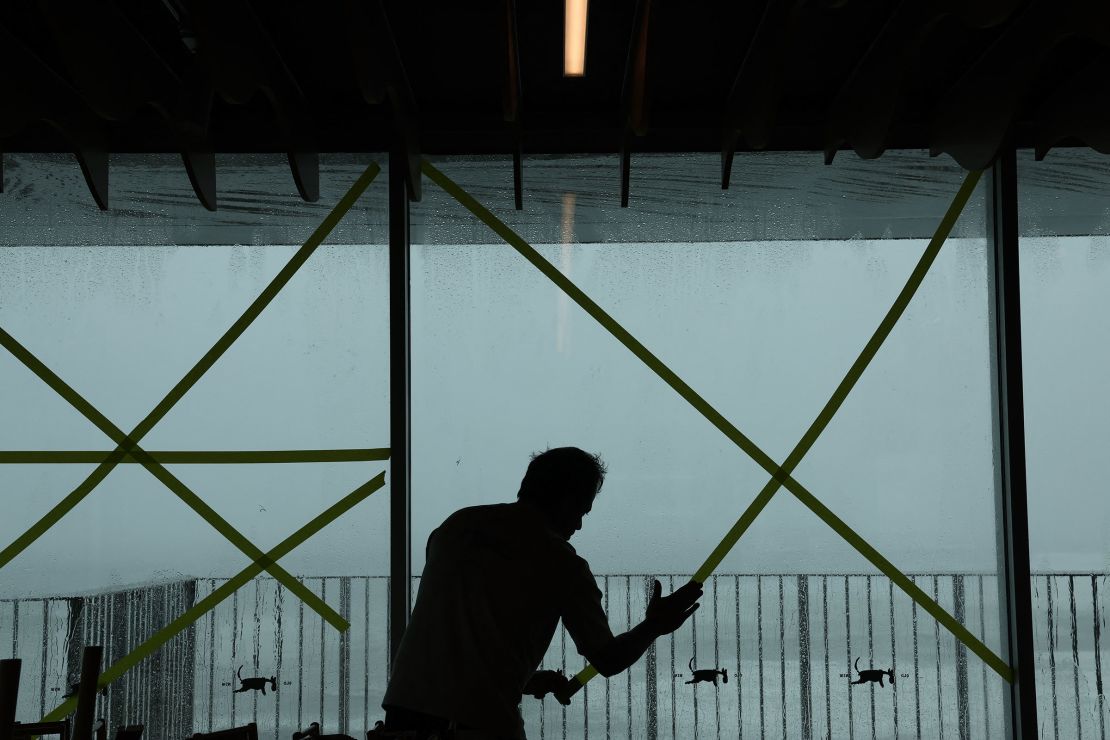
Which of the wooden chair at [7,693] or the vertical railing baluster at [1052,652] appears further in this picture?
the vertical railing baluster at [1052,652]

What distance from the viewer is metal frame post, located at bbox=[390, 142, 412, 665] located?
4.04 meters

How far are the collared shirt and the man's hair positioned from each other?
13cm

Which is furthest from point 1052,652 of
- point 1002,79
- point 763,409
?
point 1002,79

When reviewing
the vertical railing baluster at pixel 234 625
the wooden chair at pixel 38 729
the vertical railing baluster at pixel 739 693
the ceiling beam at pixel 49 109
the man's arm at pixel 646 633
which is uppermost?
the ceiling beam at pixel 49 109

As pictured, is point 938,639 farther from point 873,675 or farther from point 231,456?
point 231,456

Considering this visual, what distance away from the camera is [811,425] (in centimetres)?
419

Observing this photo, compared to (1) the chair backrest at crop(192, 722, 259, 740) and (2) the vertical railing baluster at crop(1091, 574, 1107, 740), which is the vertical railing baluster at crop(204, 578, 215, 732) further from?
(2) the vertical railing baluster at crop(1091, 574, 1107, 740)

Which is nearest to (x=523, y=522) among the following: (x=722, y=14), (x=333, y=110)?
(x=722, y=14)

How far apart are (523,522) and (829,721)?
2.28 meters

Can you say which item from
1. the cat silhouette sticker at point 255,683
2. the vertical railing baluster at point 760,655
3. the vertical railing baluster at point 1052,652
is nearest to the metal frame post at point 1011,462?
the vertical railing baluster at point 1052,652

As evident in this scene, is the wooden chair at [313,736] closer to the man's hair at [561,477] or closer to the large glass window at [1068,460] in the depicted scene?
the man's hair at [561,477]

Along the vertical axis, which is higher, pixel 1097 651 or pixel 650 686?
pixel 1097 651

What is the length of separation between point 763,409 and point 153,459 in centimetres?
240

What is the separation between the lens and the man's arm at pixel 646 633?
2455 millimetres
